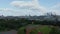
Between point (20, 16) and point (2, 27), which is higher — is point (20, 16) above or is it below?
above

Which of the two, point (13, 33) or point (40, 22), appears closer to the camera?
point (40, 22)

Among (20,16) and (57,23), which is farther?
(20,16)

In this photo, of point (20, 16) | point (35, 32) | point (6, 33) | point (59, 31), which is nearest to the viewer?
point (59, 31)

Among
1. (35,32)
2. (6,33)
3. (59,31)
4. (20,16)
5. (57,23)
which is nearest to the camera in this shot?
(59,31)

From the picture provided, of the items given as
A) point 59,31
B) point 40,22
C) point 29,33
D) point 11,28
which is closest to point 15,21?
point 11,28

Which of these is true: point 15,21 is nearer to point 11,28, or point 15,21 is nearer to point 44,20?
point 11,28

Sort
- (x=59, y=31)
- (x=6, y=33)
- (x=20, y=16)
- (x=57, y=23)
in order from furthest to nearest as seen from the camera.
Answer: (x=6, y=33) < (x=20, y=16) < (x=57, y=23) < (x=59, y=31)

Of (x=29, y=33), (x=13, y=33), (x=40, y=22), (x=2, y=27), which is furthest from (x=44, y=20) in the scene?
(x=2, y=27)

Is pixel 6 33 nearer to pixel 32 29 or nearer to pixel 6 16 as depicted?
pixel 6 16

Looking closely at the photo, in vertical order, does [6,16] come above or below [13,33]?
above
